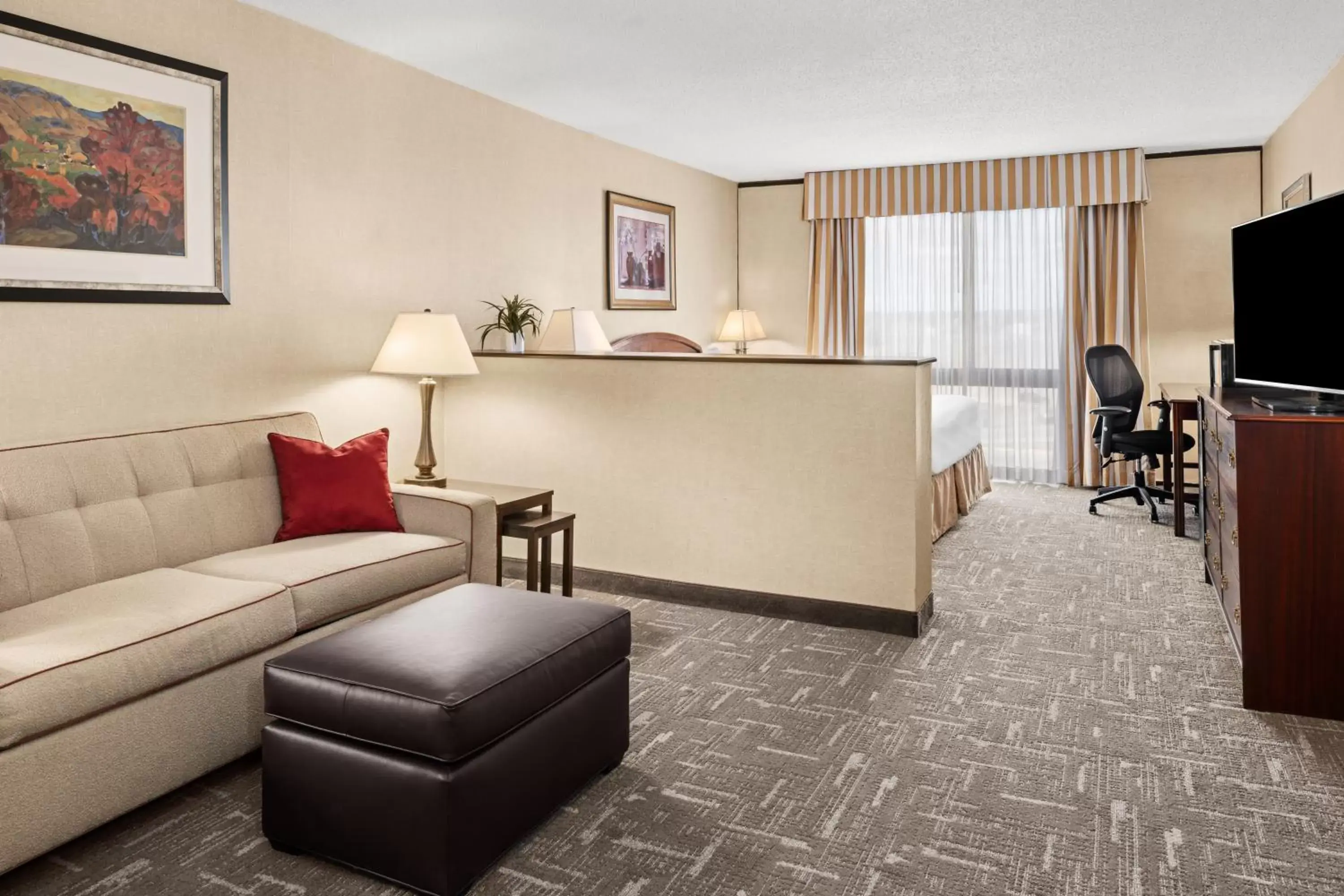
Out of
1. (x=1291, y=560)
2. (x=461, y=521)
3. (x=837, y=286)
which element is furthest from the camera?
(x=837, y=286)

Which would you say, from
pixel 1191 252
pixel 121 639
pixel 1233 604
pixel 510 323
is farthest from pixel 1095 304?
pixel 121 639

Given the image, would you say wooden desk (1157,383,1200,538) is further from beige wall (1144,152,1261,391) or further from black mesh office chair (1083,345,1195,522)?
beige wall (1144,152,1261,391)

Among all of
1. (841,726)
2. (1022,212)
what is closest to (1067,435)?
(1022,212)

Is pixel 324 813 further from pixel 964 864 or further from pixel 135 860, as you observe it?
pixel 964 864

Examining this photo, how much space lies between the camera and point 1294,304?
3.30 m

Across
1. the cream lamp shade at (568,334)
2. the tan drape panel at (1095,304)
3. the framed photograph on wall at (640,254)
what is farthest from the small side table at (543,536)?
the tan drape panel at (1095,304)

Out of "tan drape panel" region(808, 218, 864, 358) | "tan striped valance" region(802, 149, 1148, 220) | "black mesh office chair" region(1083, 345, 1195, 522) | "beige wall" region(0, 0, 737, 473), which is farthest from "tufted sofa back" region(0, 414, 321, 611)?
"tan striped valance" region(802, 149, 1148, 220)

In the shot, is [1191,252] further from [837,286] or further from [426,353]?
[426,353]

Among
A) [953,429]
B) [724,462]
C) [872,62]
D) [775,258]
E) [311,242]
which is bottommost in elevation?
[724,462]

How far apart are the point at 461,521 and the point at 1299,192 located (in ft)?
16.0

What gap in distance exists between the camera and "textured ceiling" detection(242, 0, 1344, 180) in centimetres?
373

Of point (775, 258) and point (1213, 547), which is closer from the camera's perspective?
point (1213, 547)

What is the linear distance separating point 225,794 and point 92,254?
1.84 meters

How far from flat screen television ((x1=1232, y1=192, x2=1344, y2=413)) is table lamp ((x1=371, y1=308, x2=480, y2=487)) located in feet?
9.90
